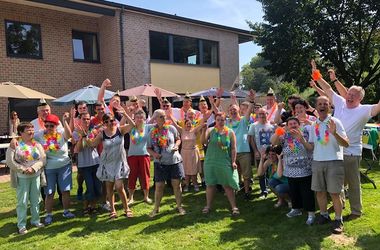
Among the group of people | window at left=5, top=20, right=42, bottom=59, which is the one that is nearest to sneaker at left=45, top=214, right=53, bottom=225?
the group of people

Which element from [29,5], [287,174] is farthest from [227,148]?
[29,5]

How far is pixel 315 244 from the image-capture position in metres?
4.52

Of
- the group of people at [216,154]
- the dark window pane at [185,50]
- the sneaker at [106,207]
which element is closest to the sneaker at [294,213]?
A: the group of people at [216,154]

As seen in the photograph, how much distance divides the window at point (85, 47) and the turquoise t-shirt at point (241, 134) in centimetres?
929

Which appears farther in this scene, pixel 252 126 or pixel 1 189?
pixel 1 189

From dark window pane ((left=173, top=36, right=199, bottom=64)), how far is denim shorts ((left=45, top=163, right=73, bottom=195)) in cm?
1155

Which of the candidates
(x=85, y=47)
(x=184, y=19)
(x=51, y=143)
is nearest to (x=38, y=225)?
(x=51, y=143)

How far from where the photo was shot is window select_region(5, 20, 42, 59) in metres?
12.5

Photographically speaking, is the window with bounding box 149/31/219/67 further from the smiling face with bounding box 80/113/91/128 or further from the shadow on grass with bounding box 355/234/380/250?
the shadow on grass with bounding box 355/234/380/250

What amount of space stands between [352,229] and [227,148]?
2.03m

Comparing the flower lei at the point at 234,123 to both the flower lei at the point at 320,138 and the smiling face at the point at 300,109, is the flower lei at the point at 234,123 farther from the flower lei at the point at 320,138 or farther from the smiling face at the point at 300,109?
the flower lei at the point at 320,138

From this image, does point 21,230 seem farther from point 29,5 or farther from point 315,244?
point 29,5

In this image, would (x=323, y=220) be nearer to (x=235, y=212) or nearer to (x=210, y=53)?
(x=235, y=212)

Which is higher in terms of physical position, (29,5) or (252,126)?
(29,5)
